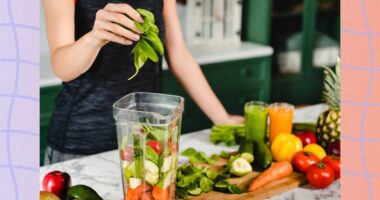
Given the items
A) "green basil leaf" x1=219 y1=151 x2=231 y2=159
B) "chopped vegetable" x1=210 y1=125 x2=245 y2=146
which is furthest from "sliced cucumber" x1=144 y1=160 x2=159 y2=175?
"chopped vegetable" x1=210 y1=125 x2=245 y2=146

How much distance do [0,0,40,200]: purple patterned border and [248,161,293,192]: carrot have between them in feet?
3.37

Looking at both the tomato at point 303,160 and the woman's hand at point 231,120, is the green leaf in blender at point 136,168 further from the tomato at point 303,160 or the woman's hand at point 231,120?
the woman's hand at point 231,120

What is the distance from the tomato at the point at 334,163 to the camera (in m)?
1.55

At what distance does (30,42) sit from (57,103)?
138 cm

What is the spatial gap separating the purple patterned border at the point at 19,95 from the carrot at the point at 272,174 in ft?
3.37

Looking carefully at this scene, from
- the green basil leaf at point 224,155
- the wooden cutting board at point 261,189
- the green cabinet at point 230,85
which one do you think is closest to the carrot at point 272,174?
the wooden cutting board at point 261,189

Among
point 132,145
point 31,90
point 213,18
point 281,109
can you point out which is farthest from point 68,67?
point 213,18

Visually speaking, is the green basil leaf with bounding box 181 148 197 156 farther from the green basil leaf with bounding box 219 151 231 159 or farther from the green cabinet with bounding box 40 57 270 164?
the green cabinet with bounding box 40 57 270 164

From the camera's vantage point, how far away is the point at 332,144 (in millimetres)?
1721

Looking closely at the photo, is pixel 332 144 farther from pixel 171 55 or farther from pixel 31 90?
pixel 31 90

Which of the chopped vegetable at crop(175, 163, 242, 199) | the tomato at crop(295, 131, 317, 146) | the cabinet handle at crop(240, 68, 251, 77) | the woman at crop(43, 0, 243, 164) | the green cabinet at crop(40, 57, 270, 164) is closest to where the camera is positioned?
the chopped vegetable at crop(175, 163, 242, 199)

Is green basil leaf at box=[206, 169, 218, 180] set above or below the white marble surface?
above

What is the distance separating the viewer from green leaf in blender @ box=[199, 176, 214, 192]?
143cm

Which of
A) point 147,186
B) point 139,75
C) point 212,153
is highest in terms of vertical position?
point 139,75
